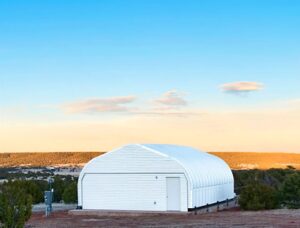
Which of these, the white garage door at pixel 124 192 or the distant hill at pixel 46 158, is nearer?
the white garage door at pixel 124 192

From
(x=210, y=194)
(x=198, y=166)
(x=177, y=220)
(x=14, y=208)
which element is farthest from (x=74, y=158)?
(x=14, y=208)

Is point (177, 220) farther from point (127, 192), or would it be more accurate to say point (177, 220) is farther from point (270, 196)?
point (270, 196)

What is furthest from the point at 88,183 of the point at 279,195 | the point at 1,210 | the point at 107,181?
the point at 1,210

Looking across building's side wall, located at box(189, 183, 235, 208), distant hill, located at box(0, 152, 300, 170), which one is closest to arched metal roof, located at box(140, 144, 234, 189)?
building's side wall, located at box(189, 183, 235, 208)

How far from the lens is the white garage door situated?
3042 cm

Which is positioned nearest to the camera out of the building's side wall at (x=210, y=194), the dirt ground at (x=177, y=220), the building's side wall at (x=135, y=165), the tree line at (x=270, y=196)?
the dirt ground at (x=177, y=220)

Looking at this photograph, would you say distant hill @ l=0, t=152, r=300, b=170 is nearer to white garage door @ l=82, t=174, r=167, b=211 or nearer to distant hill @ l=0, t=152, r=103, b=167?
distant hill @ l=0, t=152, r=103, b=167

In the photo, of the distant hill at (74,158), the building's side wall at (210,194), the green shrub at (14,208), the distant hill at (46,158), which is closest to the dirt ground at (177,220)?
the building's side wall at (210,194)

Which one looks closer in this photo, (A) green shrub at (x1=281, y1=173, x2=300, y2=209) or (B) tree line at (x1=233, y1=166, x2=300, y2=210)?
(B) tree line at (x1=233, y1=166, x2=300, y2=210)

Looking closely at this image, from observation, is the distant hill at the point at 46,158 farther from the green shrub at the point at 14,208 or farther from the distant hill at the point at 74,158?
the green shrub at the point at 14,208

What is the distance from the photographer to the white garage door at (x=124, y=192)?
30422mm

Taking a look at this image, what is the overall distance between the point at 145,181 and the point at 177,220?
464 cm

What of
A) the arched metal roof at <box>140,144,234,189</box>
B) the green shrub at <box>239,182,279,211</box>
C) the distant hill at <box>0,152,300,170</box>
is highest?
the distant hill at <box>0,152,300,170</box>

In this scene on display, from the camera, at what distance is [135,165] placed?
3109 centimetres
